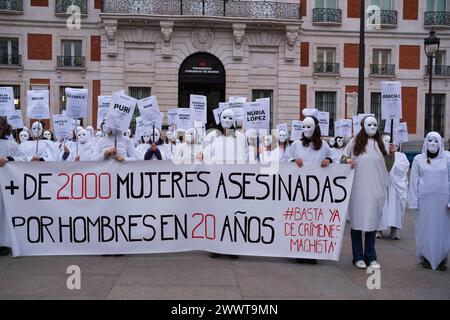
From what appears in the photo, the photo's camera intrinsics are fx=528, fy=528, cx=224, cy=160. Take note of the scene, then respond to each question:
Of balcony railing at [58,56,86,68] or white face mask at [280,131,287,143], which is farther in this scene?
balcony railing at [58,56,86,68]

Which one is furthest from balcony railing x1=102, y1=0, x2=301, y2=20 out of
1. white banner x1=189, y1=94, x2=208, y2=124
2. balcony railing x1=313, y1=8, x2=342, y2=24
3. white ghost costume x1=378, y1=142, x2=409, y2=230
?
white ghost costume x1=378, y1=142, x2=409, y2=230

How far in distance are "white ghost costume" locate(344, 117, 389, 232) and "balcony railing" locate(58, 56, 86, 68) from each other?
25.2 m

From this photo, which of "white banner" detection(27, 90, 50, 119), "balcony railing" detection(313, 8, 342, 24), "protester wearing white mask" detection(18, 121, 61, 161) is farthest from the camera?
"balcony railing" detection(313, 8, 342, 24)

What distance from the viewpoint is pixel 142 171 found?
735 centimetres

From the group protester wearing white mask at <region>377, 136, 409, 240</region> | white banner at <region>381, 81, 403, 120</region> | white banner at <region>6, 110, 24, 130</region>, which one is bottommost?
protester wearing white mask at <region>377, 136, 409, 240</region>

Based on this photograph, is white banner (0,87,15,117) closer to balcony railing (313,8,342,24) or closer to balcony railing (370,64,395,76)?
balcony railing (313,8,342,24)

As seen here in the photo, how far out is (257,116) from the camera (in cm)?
1022

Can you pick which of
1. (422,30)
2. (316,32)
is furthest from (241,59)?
(422,30)

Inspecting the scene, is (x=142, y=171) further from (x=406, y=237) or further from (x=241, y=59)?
(x=241, y=59)

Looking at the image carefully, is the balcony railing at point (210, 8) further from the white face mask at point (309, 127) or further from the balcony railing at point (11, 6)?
the white face mask at point (309, 127)

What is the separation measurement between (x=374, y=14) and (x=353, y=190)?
26739 millimetres

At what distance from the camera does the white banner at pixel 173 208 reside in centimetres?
720

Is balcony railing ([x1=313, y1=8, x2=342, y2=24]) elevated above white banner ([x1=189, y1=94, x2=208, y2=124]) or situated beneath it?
elevated above

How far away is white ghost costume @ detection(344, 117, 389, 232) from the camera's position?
22.9 feet
